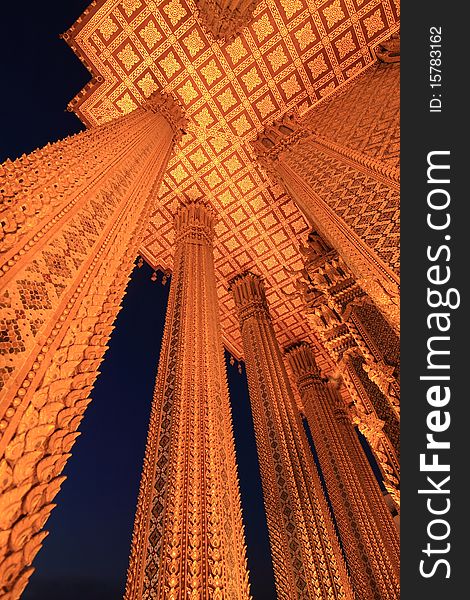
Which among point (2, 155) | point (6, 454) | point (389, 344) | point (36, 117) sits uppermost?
Answer: point (36, 117)

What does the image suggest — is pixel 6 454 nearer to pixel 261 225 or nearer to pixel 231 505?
pixel 231 505

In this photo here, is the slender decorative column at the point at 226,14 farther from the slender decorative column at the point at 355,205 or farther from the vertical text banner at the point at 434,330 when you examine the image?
the vertical text banner at the point at 434,330

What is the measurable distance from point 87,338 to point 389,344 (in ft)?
9.56

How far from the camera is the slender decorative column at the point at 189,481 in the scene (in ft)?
7.72

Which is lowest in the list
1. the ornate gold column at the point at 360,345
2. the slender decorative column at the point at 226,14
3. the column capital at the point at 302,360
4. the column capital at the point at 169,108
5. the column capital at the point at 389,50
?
the ornate gold column at the point at 360,345

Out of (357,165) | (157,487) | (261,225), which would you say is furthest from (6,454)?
(261,225)

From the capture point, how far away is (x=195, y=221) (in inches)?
251

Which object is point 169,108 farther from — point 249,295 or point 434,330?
point 434,330

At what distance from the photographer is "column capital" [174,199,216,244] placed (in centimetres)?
615

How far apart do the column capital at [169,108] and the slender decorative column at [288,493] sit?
3.62 metres

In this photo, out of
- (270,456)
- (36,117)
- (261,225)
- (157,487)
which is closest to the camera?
(157,487)

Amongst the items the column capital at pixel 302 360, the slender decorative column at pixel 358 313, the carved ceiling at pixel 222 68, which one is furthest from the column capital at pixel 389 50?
the column capital at pixel 302 360

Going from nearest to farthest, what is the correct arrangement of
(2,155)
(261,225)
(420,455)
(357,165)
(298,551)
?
(420,455), (357,165), (298,551), (2,155), (261,225)

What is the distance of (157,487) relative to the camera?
2904 mm
